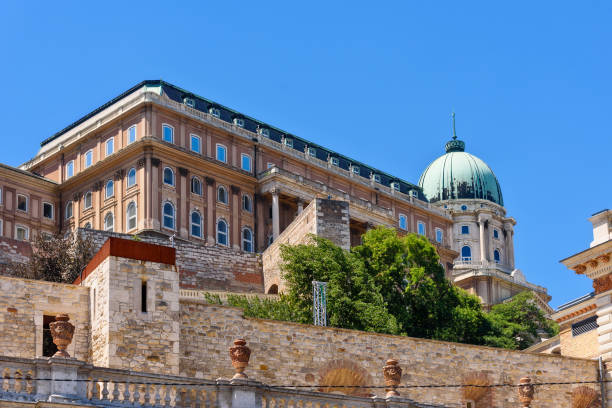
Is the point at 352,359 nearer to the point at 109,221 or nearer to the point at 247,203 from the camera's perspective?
the point at 109,221

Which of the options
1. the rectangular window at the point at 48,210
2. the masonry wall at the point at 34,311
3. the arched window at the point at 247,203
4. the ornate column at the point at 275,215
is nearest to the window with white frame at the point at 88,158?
the rectangular window at the point at 48,210

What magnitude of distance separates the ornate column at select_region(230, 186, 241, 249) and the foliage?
2886cm

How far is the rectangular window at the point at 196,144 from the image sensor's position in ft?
291

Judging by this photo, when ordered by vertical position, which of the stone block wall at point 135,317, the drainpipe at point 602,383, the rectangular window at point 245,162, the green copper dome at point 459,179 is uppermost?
the green copper dome at point 459,179

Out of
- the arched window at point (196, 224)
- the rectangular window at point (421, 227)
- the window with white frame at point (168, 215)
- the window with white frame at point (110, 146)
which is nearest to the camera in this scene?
the window with white frame at point (168, 215)

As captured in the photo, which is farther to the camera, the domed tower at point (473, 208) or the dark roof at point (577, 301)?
the domed tower at point (473, 208)

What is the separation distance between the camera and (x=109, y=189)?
8750cm

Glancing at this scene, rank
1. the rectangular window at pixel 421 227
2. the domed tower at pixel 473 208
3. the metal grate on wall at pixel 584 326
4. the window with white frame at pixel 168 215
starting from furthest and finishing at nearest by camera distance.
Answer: the domed tower at pixel 473 208 < the rectangular window at pixel 421 227 < the window with white frame at pixel 168 215 < the metal grate on wall at pixel 584 326

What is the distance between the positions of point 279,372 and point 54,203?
56876mm

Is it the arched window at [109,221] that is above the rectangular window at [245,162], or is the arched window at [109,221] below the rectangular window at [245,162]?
below

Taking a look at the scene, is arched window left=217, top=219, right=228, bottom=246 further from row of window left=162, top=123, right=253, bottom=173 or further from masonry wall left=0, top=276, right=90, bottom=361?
masonry wall left=0, top=276, right=90, bottom=361

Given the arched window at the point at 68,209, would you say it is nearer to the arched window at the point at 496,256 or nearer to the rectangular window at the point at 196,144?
the rectangular window at the point at 196,144

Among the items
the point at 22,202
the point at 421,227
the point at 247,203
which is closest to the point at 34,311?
the point at 22,202

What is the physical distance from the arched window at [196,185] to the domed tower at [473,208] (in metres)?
40.6
